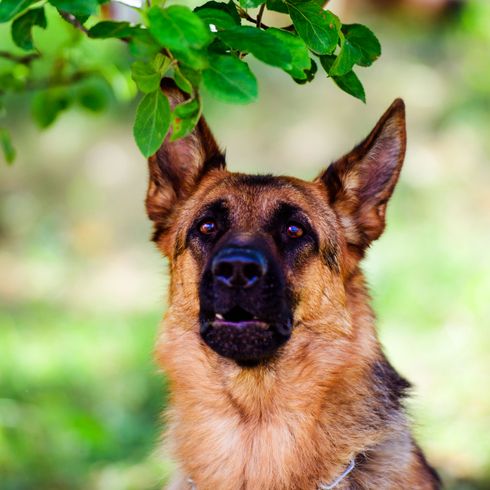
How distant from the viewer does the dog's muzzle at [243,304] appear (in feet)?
11.5

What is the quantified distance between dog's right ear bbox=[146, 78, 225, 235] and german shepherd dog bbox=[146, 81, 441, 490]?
12 millimetres

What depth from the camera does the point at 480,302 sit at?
25.1 ft

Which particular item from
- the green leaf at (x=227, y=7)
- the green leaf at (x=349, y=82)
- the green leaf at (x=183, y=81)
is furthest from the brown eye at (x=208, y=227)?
the green leaf at (x=183, y=81)

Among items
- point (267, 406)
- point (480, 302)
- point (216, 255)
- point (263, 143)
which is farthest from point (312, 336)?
point (263, 143)

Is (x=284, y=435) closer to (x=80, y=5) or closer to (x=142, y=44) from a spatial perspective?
(x=142, y=44)

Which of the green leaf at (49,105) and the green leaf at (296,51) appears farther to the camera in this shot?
A: the green leaf at (49,105)

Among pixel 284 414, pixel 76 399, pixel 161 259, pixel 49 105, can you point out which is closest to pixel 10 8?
pixel 49 105

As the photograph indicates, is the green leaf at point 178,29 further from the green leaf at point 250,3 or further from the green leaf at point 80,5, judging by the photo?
the green leaf at point 250,3

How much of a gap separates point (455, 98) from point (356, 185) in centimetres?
728

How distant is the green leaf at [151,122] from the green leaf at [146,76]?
Result: 1.1 inches

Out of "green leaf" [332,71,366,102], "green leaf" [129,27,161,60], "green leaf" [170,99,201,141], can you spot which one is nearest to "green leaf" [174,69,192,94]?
"green leaf" [170,99,201,141]

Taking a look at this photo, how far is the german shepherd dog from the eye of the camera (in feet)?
12.0

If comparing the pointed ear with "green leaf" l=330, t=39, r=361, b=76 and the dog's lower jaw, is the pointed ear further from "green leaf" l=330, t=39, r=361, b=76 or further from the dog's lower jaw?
"green leaf" l=330, t=39, r=361, b=76

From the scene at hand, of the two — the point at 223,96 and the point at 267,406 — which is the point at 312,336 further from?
the point at 223,96
